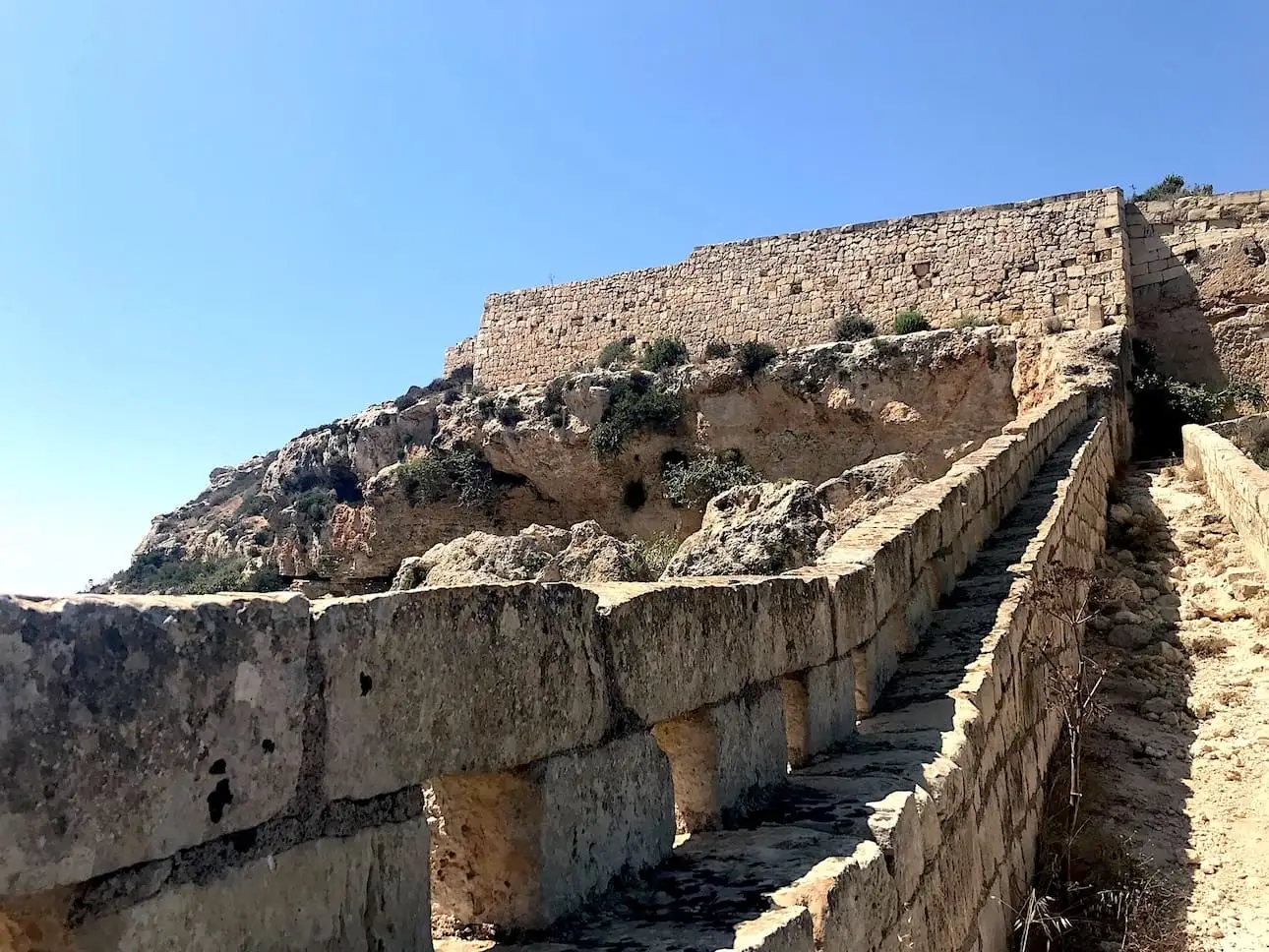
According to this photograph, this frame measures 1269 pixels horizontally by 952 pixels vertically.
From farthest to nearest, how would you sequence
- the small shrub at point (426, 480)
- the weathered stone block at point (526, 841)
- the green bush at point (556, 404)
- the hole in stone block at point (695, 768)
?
1. the small shrub at point (426, 480)
2. the green bush at point (556, 404)
3. the hole in stone block at point (695, 768)
4. the weathered stone block at point (526, 841)

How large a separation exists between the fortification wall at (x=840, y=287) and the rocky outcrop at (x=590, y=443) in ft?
4.97

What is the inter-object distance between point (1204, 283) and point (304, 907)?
20.7 m

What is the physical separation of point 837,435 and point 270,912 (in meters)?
19.7

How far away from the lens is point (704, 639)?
116 inches

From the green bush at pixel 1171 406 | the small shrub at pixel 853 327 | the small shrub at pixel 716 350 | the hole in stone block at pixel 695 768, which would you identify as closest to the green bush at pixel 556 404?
the small shrub at pixel 716 350

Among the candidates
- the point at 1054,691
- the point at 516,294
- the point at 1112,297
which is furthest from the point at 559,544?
the point at 516,294

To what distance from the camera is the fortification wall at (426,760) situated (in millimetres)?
1467

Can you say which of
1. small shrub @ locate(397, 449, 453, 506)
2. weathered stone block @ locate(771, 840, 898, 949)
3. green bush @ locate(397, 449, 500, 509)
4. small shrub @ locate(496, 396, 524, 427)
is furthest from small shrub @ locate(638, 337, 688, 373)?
weathered stone block @ locate(771, 840, 898, 949)

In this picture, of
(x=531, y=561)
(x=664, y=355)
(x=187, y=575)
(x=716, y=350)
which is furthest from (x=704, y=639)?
(x=187, y=575)

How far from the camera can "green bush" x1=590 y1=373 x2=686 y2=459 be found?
2198cm

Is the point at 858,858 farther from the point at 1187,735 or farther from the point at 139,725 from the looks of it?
the point at 1187,735

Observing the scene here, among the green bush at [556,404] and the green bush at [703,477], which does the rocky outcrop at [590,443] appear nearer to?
the green bush at [556,404]

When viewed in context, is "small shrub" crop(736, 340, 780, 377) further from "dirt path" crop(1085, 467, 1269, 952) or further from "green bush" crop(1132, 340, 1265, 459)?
"dirt path" crop(1085, 467, 1269, 952)

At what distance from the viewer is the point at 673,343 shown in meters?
23.2
